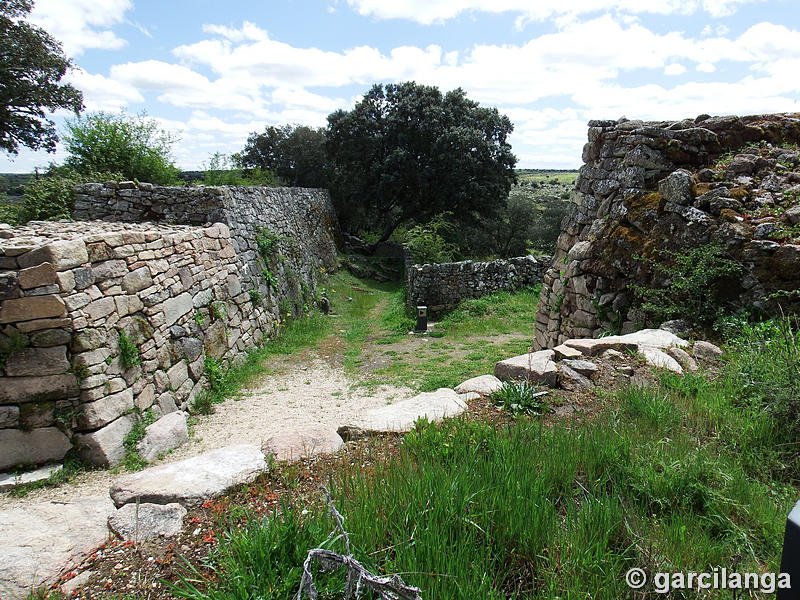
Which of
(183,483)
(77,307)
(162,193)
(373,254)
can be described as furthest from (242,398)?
(373,254)

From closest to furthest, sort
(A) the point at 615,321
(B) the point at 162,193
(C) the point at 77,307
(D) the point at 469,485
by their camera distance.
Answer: (D) the point at 469,485 < (C) the point at 77,307 < (A) the point at 615,321 < (B) the point at 162,193

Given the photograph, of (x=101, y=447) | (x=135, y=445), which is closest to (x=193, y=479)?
(x=101, y=447)

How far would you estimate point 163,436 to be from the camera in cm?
530

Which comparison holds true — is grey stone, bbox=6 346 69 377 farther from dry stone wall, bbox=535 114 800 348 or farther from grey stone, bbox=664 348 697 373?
dry stone wall, bbox=535 114 800 348

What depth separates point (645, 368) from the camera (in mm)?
4191

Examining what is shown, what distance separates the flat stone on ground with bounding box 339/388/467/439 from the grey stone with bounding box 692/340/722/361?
95.7 inches

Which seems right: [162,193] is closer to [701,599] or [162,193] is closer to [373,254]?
[701,599]

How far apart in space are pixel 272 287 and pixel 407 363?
433 centimetres

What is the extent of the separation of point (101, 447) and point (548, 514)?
451 centimetres

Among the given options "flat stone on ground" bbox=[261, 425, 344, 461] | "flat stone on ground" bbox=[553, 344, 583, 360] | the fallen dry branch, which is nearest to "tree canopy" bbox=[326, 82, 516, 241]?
"flat stone on ground" bbox=[553, 344, 583, 360]

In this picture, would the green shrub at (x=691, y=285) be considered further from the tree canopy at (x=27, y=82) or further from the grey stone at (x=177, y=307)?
the tree canopy at (x=27, y=82)

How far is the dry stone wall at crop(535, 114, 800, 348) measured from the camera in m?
5.05

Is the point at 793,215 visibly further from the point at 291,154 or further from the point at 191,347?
the point at 291,154

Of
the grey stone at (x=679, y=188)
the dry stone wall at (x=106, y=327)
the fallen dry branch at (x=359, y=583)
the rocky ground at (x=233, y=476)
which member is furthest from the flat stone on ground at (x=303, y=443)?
the grey stone at (x=679, y=188)
